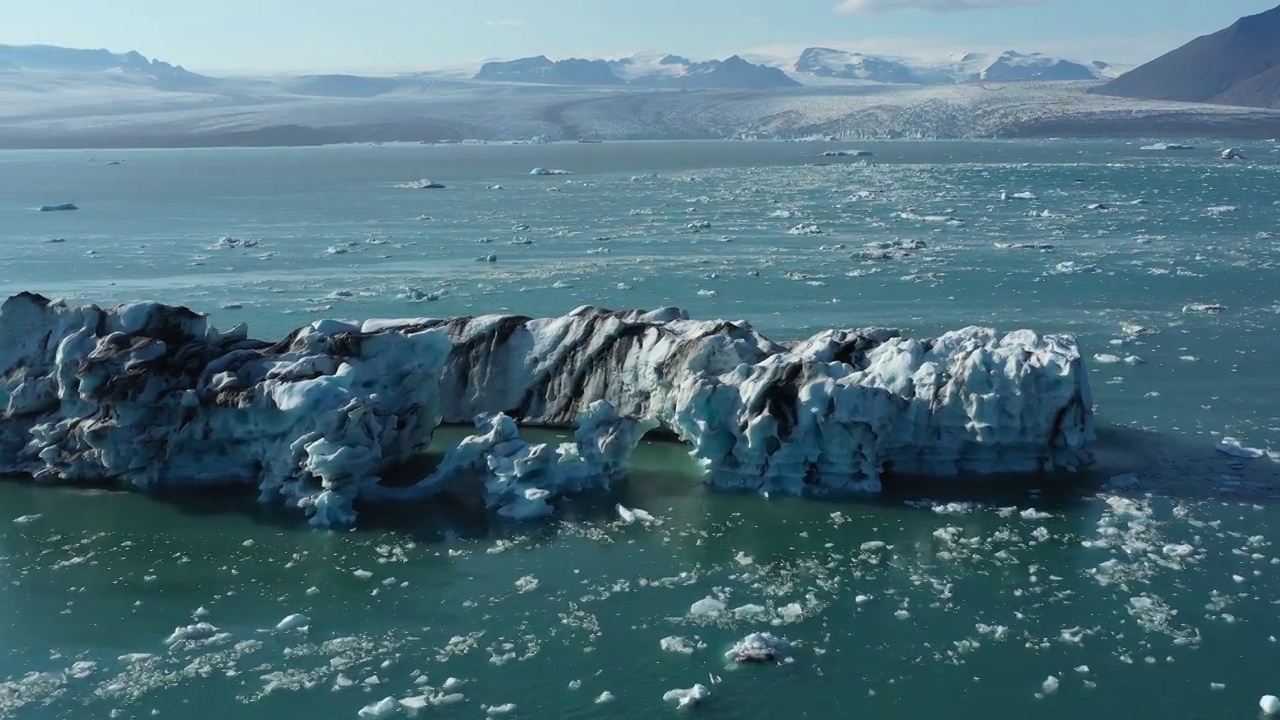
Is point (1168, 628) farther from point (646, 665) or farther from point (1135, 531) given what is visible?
point (646, 665)

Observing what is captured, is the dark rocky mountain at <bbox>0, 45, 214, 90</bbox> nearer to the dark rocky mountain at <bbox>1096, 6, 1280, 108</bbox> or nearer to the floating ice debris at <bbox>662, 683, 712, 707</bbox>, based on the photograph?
the dark rocky mountain at <bbox>1096, 6, 1280, 108</bbox>

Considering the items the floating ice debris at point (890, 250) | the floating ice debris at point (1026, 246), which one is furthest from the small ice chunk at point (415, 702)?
the floating ice debris at point (1026, 246)

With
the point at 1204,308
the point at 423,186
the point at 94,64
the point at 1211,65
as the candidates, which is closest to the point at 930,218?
the point at 1204,308

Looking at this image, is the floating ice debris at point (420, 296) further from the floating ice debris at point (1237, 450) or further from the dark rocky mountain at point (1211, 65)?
the dark rocky mountain at point (1211, 65)

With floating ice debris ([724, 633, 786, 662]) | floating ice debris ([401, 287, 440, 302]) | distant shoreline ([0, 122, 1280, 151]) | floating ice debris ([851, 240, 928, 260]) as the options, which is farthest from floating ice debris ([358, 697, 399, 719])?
distant shoreline ([0, 122, 1280, 151])

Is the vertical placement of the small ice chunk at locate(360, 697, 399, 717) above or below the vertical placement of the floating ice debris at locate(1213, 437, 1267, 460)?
below
